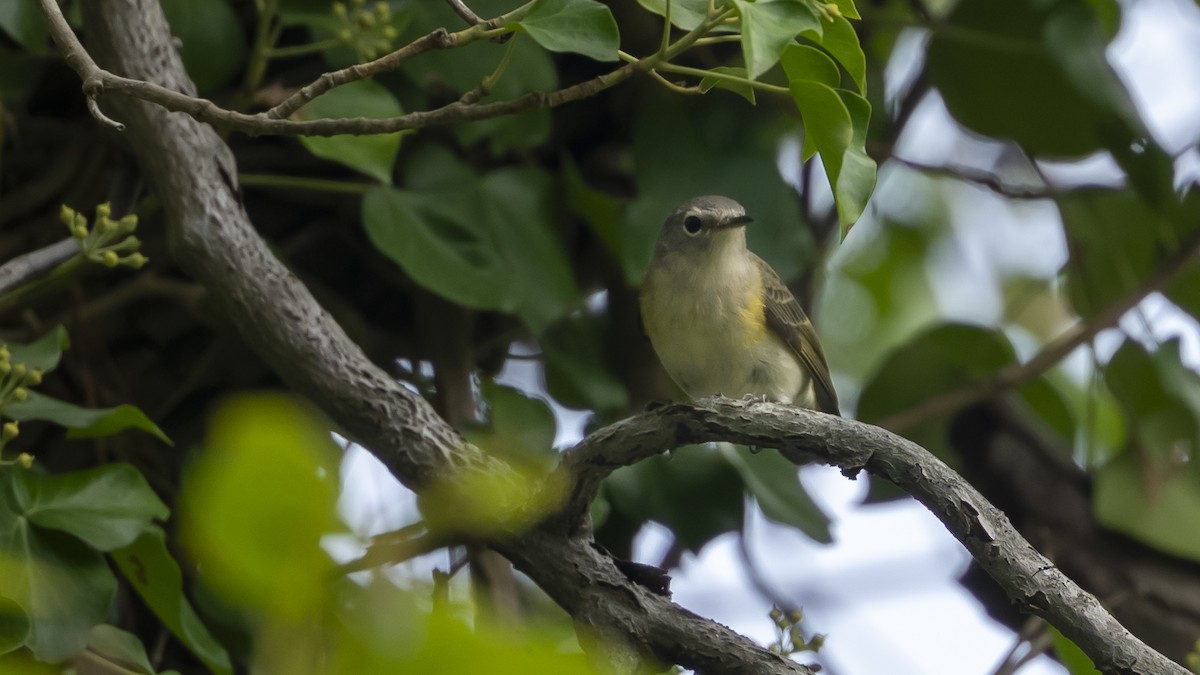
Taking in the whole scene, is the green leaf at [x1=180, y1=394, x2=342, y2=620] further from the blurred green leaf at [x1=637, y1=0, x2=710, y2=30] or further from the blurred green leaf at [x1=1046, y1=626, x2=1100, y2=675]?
the blurred green leaf at [x1=1046, y1=626, x2=1100, y2=675]

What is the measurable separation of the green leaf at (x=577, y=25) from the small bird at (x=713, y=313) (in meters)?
1.31

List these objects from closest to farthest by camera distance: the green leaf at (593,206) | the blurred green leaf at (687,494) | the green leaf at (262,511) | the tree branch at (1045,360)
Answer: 1. the green leaf at (262,511)
2. the blurred green leaf at (687,494)
3. the green leaf at (593,206)
4. the tree branch at (1045,360)

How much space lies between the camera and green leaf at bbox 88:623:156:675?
2.06 meters

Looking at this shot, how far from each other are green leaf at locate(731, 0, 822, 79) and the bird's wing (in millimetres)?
1666

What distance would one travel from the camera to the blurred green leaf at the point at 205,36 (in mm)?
2580

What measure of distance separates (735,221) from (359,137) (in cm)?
102

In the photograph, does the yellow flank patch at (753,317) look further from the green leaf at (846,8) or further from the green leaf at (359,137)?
the green leaf at (846,8)

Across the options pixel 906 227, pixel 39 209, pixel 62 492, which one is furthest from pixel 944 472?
pixel 906 227

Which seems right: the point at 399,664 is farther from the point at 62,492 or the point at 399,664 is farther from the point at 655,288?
the point at 655,288

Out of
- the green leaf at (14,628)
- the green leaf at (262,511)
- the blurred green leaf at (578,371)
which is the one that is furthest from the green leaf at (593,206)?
the green leaf at (262,511)

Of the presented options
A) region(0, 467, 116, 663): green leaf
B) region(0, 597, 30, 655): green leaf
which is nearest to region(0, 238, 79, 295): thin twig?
region(0, 467, 116, 663): green leaf

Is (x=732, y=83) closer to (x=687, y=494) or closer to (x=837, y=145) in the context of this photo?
(x=837, y=145)

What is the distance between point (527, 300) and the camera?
2.87 metres

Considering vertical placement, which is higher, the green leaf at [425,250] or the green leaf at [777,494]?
the green leaf at [425,250]
